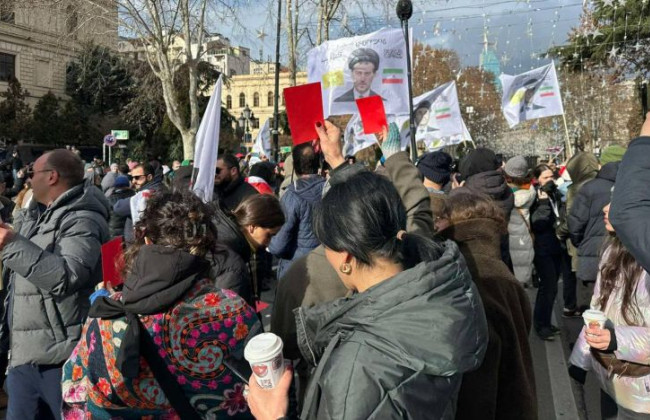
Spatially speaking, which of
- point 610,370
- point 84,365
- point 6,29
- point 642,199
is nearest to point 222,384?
point 84,365

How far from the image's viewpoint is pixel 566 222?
5957 mm

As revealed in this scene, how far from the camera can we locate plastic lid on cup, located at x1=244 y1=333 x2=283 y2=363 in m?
1.49

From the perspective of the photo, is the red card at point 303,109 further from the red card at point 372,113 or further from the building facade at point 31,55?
the building facade at point 31,55

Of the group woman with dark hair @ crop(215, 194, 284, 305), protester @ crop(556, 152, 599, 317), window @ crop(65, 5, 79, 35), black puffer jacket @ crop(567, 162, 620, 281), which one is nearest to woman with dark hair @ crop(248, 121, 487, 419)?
woman with dark hair @ crop(215, 194, 284, 305)

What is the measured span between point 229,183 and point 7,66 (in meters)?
51.1

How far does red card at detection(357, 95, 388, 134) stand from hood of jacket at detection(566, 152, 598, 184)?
2672 millimetres

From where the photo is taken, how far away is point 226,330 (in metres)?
2.10

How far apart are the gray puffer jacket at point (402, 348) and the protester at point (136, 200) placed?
2.17m

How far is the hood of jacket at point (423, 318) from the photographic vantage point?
55.2 inches

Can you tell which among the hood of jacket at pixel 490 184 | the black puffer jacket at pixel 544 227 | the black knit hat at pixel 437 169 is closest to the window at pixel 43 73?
the black puffer jacket at pixel 544 227

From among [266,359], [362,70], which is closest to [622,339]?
[266,359]

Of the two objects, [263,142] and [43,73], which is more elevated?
[43,73]

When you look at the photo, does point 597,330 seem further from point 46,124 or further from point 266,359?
point 46,124

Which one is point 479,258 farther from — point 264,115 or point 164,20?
point 264,115
